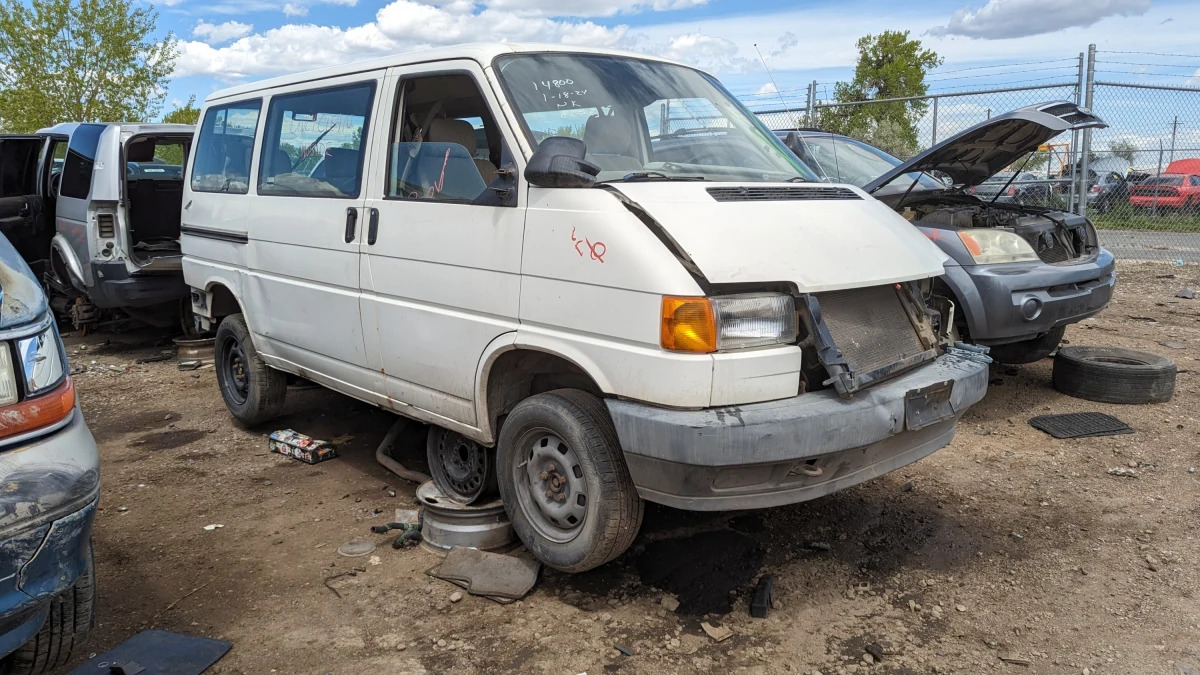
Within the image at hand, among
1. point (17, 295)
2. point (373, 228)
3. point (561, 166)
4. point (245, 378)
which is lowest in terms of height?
point (245, 378)

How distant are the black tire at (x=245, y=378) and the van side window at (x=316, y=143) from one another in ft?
3.79

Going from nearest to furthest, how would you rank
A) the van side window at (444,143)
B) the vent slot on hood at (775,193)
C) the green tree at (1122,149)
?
the vent slot on hood at (775,193), the van side window at (444,143), the green tree at (1122,149)

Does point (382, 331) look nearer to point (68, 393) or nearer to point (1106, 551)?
point (68, 393)

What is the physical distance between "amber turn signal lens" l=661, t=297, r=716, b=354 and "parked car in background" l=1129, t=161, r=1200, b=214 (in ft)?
51.8

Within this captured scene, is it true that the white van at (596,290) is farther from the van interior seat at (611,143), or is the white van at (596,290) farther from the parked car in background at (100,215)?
the parked car in background at (100,215)

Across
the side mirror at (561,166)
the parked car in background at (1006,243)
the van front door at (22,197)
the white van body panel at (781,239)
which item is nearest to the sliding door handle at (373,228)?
the side mirror at (561,166)

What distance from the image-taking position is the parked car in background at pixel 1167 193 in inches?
620

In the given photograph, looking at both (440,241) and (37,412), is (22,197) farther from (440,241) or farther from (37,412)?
(37,412)

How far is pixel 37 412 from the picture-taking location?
2357 millimetres

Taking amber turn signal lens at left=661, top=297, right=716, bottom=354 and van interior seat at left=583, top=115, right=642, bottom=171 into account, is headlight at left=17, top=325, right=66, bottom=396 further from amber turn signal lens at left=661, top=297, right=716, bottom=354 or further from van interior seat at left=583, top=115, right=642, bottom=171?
van interior seat at left=583, top=115, right=642, bottom=171

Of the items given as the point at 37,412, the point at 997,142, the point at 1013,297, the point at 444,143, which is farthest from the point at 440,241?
the point at 997,142

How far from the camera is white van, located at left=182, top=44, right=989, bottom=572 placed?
301 centimetres

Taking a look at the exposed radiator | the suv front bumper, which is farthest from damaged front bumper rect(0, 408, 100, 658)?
the suv front bumper

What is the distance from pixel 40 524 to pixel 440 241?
1.94 metres
